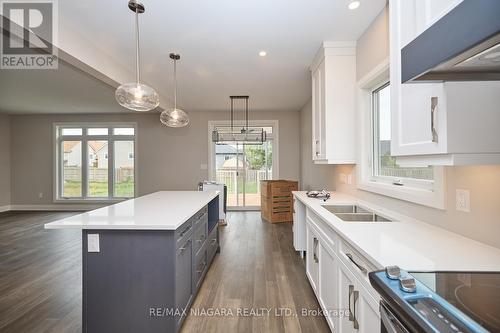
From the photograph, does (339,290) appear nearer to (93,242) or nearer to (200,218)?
(200,218)

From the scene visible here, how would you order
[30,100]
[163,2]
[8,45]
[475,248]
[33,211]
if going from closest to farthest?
[475,248], [163,2], [8,45], [30,100], [33,211]

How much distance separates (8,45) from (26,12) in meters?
1.35

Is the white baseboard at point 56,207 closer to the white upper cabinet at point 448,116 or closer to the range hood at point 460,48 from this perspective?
the white upper cabinet at point 448,116

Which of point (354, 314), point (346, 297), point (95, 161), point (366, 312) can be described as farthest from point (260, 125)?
point (366, 312)

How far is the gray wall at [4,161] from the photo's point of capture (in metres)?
6.70

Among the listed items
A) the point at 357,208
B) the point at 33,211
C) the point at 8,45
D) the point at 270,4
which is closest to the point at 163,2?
the point at 270,4

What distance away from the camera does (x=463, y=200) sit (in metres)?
1.33

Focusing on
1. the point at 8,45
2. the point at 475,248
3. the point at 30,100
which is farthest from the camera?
the point at 30,100

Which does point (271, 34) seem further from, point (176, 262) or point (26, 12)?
point (176, 262)

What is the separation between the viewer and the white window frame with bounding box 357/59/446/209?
4.97 feet

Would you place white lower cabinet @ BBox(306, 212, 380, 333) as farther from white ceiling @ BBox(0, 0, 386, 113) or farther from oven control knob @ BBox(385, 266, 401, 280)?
white ceiling @ BBox(0, 0, 386, 113)

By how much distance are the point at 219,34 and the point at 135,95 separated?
1129 mm

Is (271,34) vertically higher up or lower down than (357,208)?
higher up

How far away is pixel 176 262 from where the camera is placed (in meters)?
1.71
